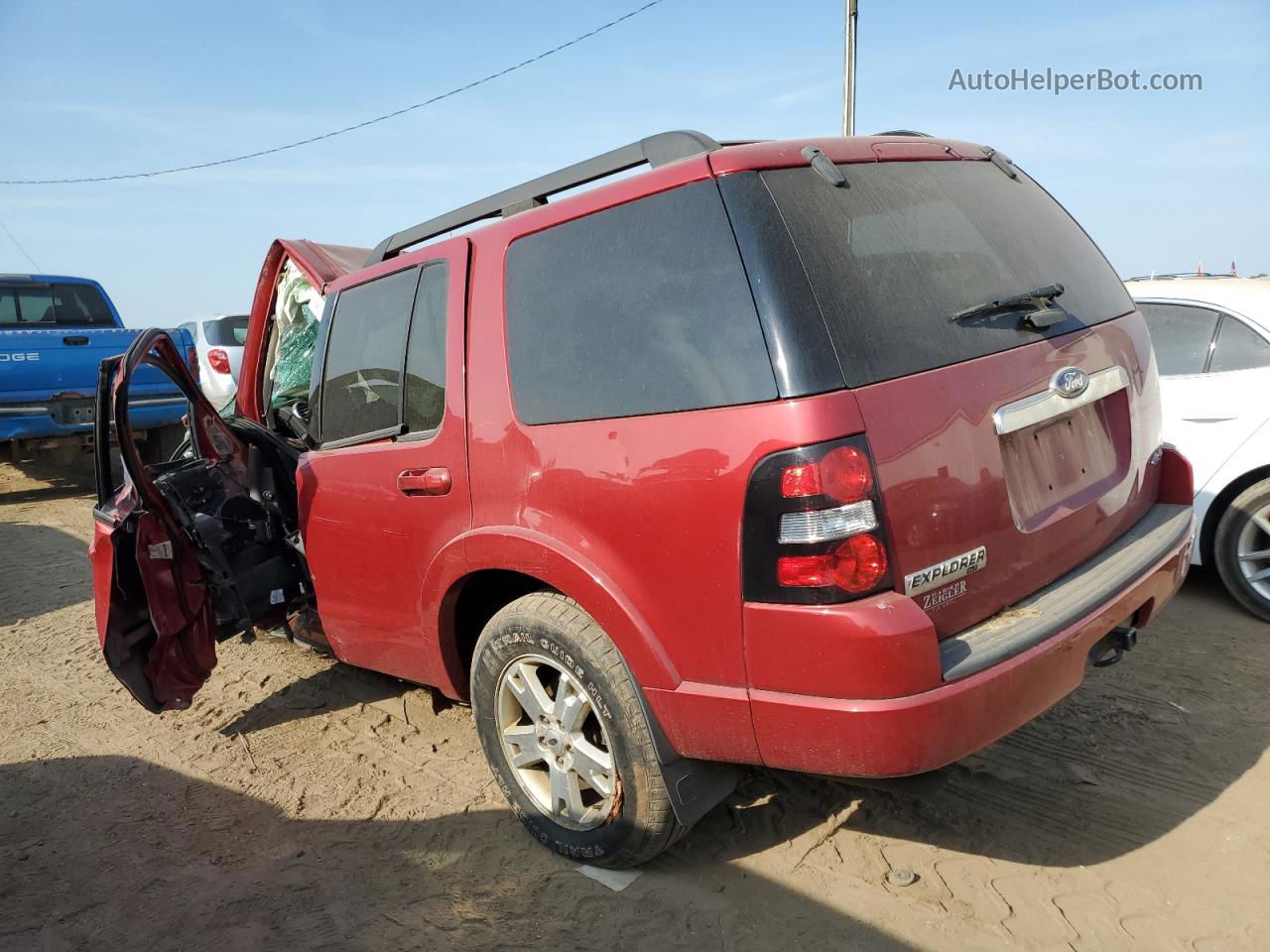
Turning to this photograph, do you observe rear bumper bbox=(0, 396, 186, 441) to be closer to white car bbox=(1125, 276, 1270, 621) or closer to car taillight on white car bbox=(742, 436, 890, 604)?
car taillight on white car bbox=(742, 436, 890, 604)

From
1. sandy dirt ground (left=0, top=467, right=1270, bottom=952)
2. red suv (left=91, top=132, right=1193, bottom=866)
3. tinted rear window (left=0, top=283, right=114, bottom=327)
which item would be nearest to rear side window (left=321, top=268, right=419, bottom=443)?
red suv (left=91, top=132, right=1193, bottom=866)

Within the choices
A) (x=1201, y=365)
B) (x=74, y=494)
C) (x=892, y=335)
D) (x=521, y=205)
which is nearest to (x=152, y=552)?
(x=521, y=205)

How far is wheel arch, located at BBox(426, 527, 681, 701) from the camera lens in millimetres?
2436

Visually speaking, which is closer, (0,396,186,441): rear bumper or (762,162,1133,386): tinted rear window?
(762,162,1133,386): tinted rear window

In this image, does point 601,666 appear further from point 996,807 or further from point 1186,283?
point 1186,283

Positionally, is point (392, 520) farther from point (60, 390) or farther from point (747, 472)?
point (60, 390)

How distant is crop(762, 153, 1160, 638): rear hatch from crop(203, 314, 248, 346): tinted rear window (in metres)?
12.1

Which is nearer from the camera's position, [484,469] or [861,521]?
Result: [861,521]

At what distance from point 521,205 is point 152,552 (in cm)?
201

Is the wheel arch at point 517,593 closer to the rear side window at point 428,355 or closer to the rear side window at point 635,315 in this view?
the rear side window at point 635,315

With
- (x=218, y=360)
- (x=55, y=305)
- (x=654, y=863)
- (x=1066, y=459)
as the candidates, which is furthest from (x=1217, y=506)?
(x=218, y=360)

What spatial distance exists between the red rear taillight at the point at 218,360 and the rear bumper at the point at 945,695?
12.0m

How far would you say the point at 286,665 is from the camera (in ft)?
15.9

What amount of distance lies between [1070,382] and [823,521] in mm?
972
